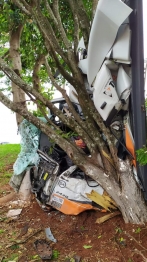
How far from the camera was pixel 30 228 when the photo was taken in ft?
10.6

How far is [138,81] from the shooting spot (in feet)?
8.70

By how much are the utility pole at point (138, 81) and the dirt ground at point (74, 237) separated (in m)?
0.49

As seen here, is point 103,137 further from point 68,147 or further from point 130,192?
point 130,192

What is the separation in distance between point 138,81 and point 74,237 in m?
1.81

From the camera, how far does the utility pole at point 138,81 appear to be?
101 inches

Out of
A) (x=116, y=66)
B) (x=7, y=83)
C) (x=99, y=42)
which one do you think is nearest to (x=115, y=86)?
(x=116, y=66)

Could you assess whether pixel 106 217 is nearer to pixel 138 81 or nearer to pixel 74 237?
pixel 74 237

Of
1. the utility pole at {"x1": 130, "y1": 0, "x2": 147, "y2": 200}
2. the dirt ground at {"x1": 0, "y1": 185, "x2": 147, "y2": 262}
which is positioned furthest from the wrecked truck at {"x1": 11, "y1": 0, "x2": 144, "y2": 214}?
the dirt ground at {"x1": 0, "y1": 185, "x2": 147, "y2": 262}

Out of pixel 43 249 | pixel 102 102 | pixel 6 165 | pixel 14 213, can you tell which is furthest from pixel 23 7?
pixel 6 165

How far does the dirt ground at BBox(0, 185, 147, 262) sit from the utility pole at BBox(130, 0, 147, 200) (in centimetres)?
49

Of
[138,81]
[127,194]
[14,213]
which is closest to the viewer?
[138,81]

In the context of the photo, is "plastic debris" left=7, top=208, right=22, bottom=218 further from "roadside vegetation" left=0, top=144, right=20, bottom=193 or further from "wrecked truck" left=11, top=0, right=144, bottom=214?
"roadside vegetation" left=0, top=144, right=20, bottom=193

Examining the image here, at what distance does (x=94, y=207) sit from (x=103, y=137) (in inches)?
33.8

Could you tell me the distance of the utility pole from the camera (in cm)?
257
